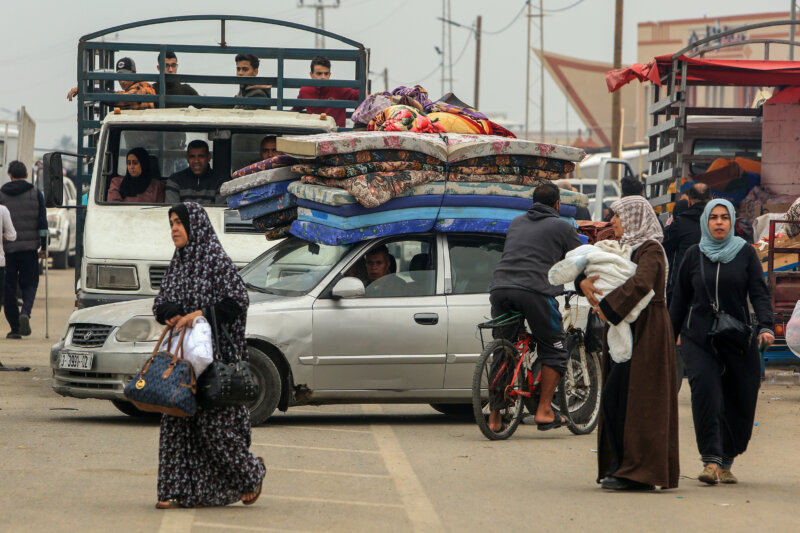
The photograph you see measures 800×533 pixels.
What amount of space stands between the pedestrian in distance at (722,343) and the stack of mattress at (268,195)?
382cm

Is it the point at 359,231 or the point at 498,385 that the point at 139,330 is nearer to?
the point at 359,231

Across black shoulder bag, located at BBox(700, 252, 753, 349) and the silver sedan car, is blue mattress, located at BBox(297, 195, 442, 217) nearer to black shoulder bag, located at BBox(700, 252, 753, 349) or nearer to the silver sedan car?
the silver sedan car

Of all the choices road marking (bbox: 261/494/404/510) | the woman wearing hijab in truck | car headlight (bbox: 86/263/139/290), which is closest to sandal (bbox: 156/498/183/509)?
road marking (bbox: 261/494/404/510)

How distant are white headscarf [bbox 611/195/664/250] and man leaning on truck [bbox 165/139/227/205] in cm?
594

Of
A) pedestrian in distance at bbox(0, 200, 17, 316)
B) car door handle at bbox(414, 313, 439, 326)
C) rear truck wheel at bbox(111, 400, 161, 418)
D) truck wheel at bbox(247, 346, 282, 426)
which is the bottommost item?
rear truck wheel at bbox(111, 400, 161, 418)

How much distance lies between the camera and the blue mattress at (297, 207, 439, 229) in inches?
428

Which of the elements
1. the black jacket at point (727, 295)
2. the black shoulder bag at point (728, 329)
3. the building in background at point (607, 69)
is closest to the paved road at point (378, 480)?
the black shoulder bag at point (728, 329)

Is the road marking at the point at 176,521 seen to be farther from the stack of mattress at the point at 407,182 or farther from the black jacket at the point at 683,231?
the black jacket at the point at 683,231

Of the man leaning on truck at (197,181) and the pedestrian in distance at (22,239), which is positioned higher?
the man leaning on truck at (197,181)

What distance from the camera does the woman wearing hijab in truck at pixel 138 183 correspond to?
13.8 meters

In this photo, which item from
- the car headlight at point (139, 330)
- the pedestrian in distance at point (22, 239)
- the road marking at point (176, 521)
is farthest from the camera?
the pedestrian in distance at point (22, 239)

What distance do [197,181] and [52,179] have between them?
1.38 meters

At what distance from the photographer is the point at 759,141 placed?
18781 millimetres

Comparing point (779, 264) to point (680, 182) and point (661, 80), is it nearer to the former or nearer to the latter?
point (680, 182)
